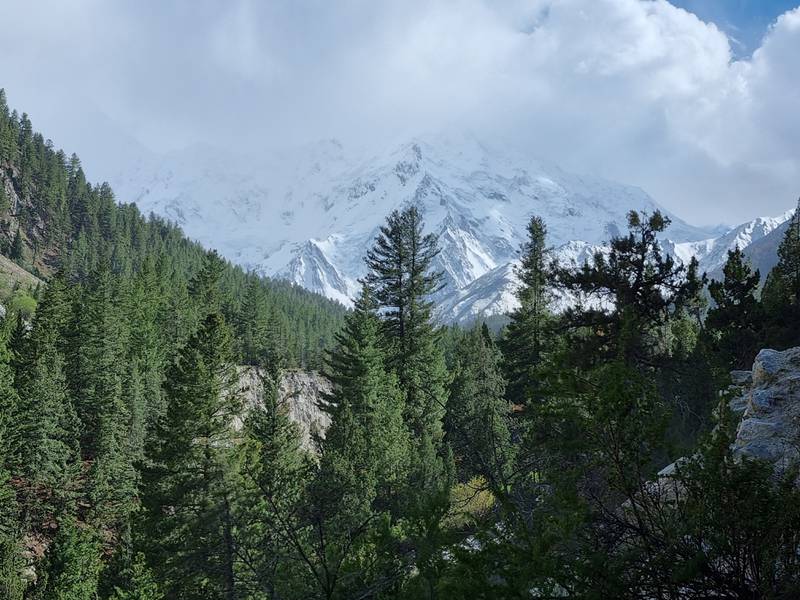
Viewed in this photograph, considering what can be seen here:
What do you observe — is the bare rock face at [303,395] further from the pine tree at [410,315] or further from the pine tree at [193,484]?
the pine tree at [193,484]

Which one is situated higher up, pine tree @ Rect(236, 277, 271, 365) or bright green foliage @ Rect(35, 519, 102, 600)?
pine tree @ Rect(236, 277, 271, 365)

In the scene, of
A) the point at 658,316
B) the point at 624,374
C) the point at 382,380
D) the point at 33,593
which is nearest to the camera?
the point at 624,374

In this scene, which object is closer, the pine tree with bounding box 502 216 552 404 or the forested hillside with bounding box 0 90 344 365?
the pine tree with bounding box 502 216 552 404

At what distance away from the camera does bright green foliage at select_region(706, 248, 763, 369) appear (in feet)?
67.1

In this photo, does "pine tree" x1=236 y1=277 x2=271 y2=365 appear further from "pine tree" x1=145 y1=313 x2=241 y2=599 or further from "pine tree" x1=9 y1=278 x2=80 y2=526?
"pine tree" x1=145 y1=313 x2=241 y2=599

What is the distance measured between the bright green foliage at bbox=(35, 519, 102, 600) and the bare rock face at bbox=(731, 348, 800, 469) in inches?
985

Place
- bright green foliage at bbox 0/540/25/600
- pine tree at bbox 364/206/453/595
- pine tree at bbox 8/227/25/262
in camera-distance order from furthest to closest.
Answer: pine tree at bbox 8/227/25/262, pine tree at bbox 364/206/453/595, bright green foliage at bbox 0/540/25/600

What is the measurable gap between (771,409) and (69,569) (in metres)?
26.4

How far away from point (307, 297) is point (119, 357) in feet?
489

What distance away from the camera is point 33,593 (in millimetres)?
24984

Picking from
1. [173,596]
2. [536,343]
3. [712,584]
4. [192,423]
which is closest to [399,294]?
[536,343]

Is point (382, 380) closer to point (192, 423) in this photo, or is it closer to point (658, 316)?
point (192, 423)

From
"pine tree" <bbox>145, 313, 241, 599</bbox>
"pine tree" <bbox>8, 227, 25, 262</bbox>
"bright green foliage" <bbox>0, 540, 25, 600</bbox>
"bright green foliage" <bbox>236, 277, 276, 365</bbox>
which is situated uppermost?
"pine tree" <bbox>8, 227, 25, 262</bbox>

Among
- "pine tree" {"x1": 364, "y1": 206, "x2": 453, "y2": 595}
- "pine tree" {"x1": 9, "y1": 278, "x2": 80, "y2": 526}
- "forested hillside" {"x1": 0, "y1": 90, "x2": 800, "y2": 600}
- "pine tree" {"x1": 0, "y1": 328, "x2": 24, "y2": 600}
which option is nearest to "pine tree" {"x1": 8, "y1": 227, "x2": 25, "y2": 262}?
"forested hillside" {"x1": 0, "y1": 90, "x2": 800, "y2": 600}
